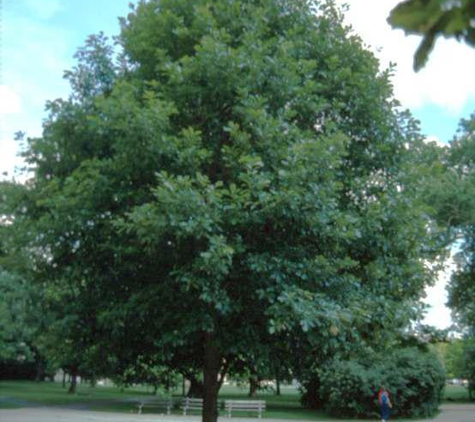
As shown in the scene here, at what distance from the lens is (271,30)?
12500mm

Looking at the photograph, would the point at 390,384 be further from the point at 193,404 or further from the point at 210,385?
the point at 210,385

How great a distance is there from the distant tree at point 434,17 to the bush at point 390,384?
101 feet

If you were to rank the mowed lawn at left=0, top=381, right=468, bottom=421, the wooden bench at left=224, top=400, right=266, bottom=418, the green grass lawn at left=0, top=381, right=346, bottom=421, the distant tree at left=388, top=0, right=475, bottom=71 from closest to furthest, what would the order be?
the distant tree at left=388, top=0, right=475, bottom=71 < the wooden bench at left=224, top=400, right=266, bottom=418 < the green grass lawn at left=0, top=381, right=346, bottom=421 < the mowed lawn at left=0, top=381, right=468, bottom=421

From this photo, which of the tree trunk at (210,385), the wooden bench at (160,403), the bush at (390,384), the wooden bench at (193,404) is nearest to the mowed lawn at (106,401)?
the wooden bench at (160,403)

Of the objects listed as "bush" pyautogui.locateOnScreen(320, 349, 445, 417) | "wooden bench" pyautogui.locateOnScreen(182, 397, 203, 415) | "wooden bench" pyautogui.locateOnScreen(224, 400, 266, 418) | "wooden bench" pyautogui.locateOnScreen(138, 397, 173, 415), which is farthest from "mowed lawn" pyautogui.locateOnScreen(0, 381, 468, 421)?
"wooden bench" pyautogui.locateOnScreen(182, 397, 203, 415)

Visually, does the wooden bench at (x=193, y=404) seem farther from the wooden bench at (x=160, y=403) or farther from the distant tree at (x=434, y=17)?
the distant tree at (x=434, y=17)

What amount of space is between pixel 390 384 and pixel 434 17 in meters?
31.7

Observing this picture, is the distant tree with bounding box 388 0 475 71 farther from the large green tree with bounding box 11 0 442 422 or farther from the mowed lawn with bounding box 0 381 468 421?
the mowed lawn with bounding box 0 381 468 421

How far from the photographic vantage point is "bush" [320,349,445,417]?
31.6 meters

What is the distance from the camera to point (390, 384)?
3152cm

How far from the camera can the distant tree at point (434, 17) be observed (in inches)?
78.8

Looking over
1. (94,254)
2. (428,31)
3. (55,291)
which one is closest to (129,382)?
(55,291)

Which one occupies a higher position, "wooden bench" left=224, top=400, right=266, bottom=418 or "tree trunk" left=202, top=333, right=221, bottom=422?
"tree trunk" left=202, top=333, right=221, bottom=422

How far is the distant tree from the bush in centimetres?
3071
